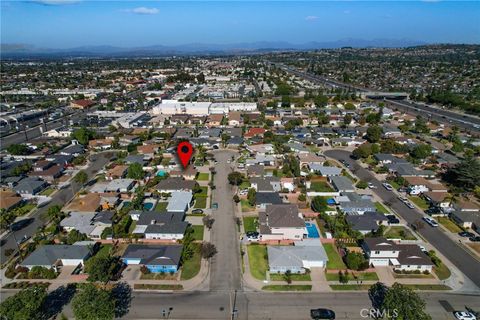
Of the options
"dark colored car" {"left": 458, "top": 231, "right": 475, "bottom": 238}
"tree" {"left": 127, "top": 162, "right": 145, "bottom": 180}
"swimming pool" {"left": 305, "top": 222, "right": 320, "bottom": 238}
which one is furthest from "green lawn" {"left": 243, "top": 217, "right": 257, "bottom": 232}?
"dark colored car" {"left": 458, "top": 231, "right": 475, "bottom": 238}

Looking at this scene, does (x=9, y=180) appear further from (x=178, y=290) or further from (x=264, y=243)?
(x=264, y=243)

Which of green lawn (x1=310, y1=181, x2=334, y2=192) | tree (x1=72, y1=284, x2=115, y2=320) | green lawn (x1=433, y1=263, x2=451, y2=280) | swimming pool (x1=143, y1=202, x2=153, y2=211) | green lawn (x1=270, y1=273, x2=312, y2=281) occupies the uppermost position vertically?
tree (x1=72, y1=284, x2=115, y2=320)

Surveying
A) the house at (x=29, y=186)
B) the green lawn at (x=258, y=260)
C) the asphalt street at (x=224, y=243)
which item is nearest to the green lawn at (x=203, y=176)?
the asphalt street at (x=224, y=243)

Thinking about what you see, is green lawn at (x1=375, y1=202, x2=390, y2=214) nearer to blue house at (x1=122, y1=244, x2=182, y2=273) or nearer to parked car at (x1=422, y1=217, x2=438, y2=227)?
parked car at (x1=422, y1=217, x2=438, y2=227)

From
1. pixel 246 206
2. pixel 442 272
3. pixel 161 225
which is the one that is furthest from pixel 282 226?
pixel 442 272

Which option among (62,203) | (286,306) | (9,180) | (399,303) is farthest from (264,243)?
(9,180)

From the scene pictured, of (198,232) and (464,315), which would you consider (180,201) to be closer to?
(198,232)
